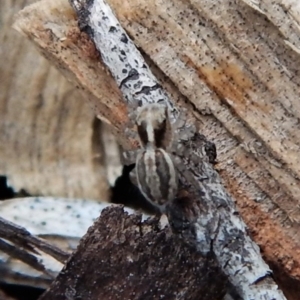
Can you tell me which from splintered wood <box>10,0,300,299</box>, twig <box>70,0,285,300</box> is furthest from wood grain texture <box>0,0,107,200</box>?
twig <box>70,0,285,300</box>

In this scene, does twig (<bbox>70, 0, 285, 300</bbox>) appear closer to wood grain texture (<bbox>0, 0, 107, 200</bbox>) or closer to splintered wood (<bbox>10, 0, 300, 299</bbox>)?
splintered wood (<bbox>10, 0, 300, 299</bbox>)

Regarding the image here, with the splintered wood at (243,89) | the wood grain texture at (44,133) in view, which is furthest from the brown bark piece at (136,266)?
the wood grain texture at (44,133)

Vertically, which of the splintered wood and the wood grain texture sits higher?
the wood grain texture

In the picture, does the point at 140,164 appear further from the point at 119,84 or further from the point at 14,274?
the point at 14,274

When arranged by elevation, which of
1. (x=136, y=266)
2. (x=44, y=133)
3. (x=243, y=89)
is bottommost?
(x=136, y=266)

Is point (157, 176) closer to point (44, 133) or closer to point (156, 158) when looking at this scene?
point (156, 158)

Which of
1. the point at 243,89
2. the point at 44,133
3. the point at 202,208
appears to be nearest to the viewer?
the point at 202,208

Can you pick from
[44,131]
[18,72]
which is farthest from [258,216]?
[18,72]

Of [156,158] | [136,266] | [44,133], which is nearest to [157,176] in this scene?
[156,158]
